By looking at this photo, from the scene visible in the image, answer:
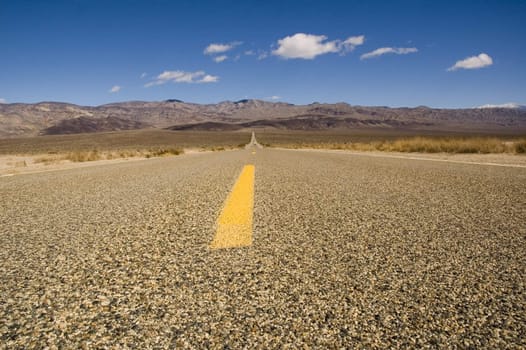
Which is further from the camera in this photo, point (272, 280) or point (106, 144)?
point (106, 144)

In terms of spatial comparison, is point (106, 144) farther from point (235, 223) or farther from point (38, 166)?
point (235, 223)

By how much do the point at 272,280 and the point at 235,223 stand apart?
79cm

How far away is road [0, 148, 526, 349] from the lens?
83cm

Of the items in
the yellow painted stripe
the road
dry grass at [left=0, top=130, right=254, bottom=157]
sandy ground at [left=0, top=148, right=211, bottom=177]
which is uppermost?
dry grass at [left=0, top=130, right=254, bottom=157]

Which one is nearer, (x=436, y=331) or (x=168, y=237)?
(x=436, y=331)

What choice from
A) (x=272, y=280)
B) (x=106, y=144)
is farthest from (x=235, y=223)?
(x=106, y=144)

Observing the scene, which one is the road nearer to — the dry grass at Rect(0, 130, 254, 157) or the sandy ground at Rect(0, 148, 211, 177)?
the sandy ground at Rect(0, 148, 211, 177)

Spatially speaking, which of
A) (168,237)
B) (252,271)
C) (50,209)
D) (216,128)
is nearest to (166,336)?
(252,271)

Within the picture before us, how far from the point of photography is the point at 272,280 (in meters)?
1.13

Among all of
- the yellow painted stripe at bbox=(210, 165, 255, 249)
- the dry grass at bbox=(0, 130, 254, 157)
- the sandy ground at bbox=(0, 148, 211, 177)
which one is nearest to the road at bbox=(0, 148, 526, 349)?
the yellow painted stripe at bbox=(210, 165, 255, 249)

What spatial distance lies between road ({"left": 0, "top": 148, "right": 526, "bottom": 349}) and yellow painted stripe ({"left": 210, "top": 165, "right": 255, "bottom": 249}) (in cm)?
6

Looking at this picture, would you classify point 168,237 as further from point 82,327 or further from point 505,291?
point 505,291

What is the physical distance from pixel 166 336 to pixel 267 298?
12.9 inches

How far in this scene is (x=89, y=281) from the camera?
44.9 inches
